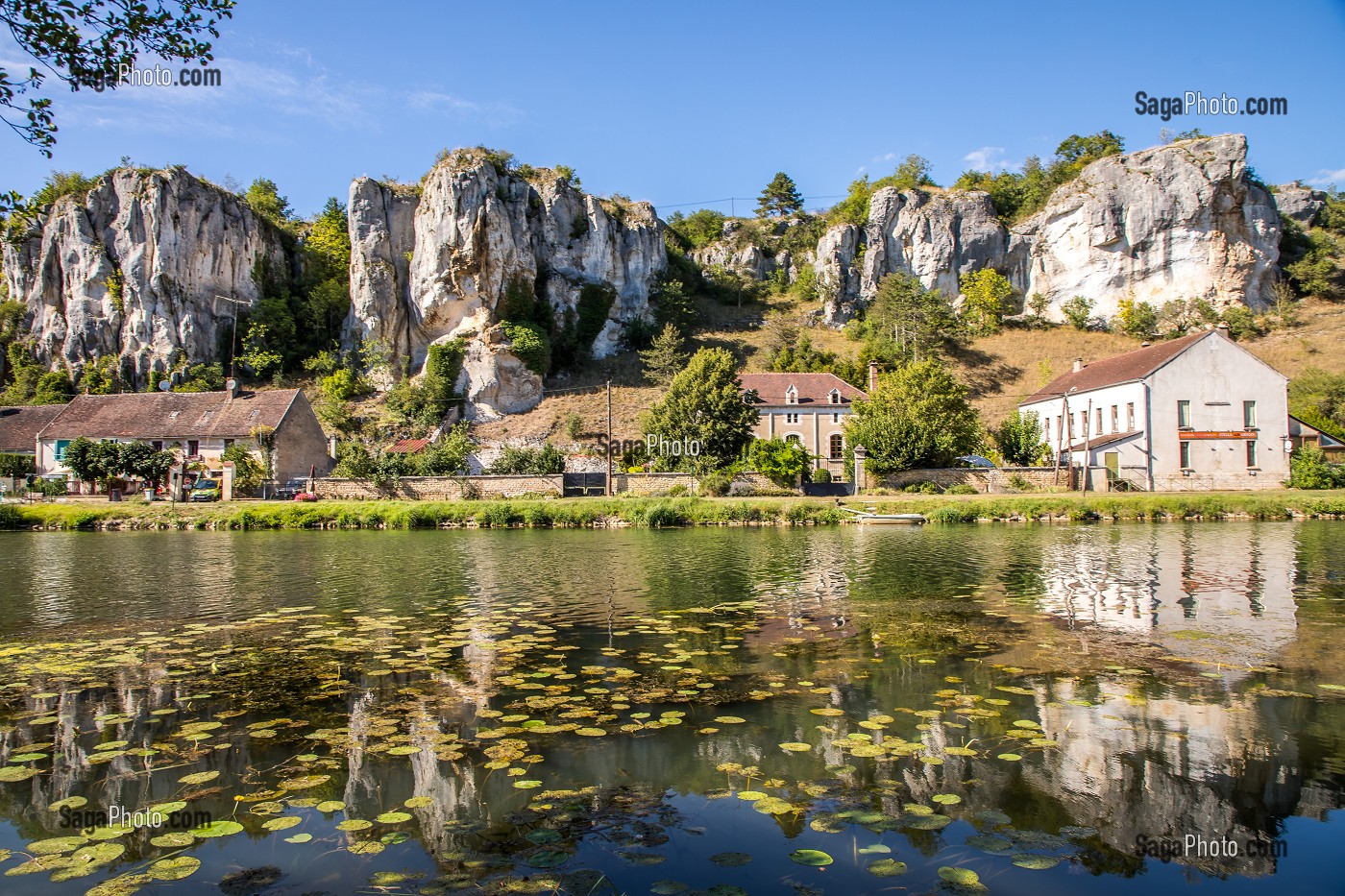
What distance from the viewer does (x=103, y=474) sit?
133ft

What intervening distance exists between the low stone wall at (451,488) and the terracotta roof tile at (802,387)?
18.2 metres

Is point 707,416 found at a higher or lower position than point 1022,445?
higher

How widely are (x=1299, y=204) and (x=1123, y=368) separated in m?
54.4

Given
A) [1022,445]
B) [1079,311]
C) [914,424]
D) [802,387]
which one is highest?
[1079,311]

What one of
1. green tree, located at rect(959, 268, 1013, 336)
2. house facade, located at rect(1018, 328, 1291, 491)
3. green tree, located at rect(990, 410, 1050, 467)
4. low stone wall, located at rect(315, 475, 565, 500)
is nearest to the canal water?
A: low stone wall, located at rect(315, 475, 565, 500)

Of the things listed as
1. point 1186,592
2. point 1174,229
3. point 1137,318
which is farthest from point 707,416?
point 1174,229

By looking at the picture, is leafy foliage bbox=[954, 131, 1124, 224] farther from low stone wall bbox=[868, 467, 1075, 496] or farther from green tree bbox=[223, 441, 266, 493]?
green tree bbox=[223, 441, 266, 493]

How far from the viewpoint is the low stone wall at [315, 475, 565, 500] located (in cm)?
3953

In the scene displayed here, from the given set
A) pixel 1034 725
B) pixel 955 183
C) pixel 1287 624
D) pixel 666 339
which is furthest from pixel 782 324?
pixel 1034 725

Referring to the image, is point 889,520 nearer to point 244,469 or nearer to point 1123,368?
point 1123,368

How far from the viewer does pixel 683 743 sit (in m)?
6.43

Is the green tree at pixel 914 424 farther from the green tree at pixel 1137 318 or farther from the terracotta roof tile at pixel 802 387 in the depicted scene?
the green tree at pixel 1137 318

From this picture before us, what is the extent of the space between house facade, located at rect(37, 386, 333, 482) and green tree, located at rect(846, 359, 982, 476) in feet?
110

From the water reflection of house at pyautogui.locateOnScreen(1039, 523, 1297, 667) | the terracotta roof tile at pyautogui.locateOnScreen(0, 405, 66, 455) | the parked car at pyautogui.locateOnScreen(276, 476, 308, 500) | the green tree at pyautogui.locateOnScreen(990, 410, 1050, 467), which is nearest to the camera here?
the water reflection of house at pyautogui.locateOnScreen(1039, 523, 1297, 667)
